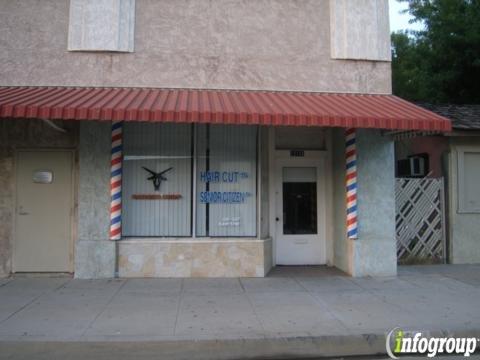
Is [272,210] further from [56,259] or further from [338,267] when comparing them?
[56,259]

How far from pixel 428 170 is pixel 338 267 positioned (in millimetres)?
3453

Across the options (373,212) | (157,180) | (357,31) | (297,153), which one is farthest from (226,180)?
(357,31)

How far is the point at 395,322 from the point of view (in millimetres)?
6262

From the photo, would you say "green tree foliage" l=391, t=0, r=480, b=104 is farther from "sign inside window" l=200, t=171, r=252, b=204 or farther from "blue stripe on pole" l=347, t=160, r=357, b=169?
"sign inside window" l=200, t=171, r=252, b=204

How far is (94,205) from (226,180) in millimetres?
2582

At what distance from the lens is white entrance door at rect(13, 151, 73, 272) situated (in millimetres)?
8930

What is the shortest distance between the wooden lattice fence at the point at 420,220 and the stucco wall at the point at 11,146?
736 centimetres

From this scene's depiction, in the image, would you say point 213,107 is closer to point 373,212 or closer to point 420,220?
point 373,212

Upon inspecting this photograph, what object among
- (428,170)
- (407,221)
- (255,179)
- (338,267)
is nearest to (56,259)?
(255,179)

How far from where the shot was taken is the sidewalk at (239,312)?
219 inches

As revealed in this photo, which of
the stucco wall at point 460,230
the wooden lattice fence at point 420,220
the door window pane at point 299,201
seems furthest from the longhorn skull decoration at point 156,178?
the stucco wall at point 460,230

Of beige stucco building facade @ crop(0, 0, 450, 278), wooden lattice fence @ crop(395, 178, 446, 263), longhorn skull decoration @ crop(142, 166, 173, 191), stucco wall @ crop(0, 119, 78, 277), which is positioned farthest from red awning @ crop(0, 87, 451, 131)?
wooden lattice fence @ crop(395, 178, 446, 263)

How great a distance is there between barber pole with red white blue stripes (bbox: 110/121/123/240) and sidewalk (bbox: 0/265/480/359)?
39.4 inches

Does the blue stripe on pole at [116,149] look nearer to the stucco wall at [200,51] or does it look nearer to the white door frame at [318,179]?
the stucco wall at [200,51]
